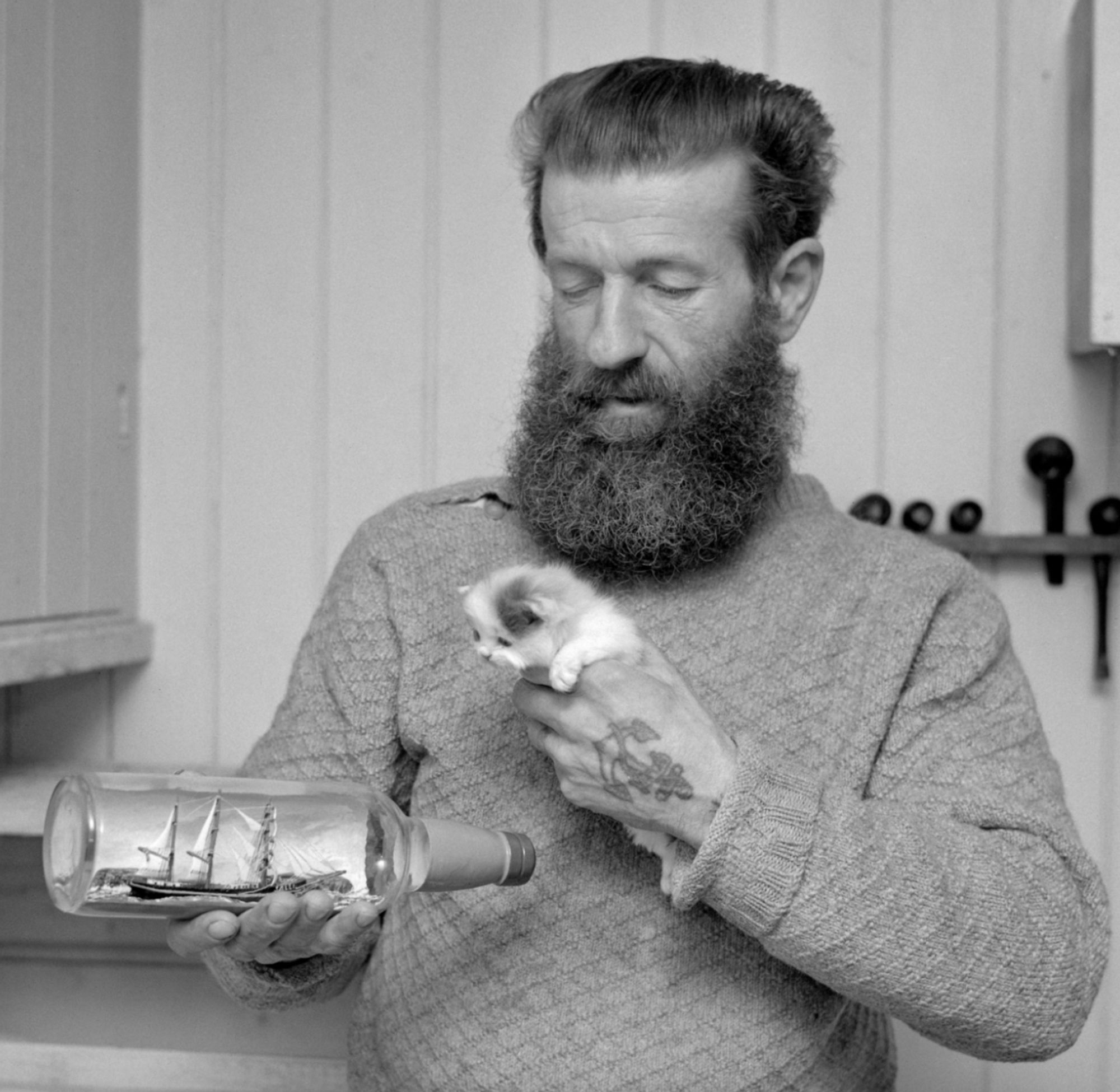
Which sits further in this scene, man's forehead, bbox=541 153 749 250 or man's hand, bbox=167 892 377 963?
man's forehead, bbox=541 153 749 250

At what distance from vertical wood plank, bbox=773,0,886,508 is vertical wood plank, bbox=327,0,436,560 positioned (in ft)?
1.57

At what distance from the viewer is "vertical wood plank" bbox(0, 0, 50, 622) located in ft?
4.91

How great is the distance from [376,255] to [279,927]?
1160 millimetres

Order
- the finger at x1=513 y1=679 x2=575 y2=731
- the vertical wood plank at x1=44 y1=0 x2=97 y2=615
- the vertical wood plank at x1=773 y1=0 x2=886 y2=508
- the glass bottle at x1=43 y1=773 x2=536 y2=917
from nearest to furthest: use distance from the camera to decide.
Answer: the glass bottle at x1=43 y1=773 x2=536 y2=917 < the finger at x1=513 y1=679 x2=575 y2=731 < the vertical wood plank at x1=44 y1=0 x2=97 y2=615 < the vertical wood plank at x1=773 y1=0 x2=886 y2=508

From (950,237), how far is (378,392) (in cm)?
75

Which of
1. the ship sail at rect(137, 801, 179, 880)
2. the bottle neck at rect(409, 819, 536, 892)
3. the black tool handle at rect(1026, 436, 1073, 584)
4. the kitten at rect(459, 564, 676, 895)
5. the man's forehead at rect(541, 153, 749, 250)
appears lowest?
the bottle neck at rect(409, 819, 536, 892)

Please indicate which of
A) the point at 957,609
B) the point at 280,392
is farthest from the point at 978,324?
the point at 280,392

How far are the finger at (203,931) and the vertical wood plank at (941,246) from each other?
3.69 feet

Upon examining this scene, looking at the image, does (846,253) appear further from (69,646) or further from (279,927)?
(279,927)

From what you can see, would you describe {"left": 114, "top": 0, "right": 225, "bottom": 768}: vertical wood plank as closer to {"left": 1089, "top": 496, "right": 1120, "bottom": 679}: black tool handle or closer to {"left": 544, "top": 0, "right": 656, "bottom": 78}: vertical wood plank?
{"left": 544, "top": 0, "right": 656, "bottom": 78}: vertical wood plank

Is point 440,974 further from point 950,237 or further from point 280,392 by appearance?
point 950,237

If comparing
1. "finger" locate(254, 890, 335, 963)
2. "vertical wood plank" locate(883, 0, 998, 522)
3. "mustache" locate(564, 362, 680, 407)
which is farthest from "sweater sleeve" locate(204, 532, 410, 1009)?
"vertical wood plank" locate(883, 0, 998, 522)

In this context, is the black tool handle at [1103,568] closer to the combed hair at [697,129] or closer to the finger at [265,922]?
the combed hair at [697,129]

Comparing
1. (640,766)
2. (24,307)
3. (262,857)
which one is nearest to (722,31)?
(24,307)
